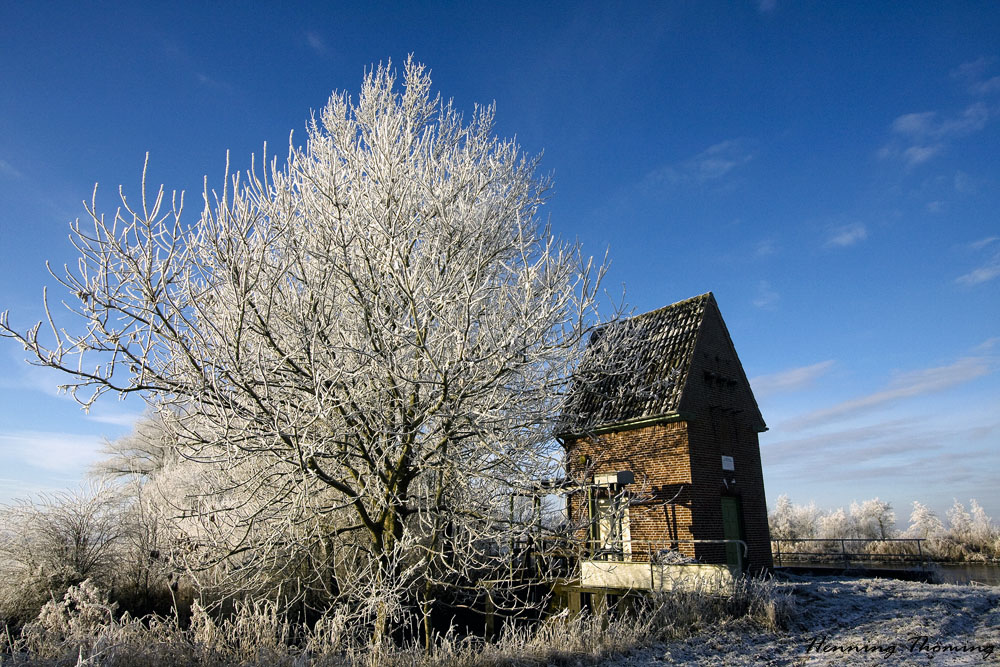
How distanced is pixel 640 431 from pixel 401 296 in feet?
31.8

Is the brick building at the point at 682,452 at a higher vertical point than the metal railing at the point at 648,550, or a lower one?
higher

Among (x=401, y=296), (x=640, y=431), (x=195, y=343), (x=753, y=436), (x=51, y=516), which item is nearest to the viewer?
(x=195, y=343)

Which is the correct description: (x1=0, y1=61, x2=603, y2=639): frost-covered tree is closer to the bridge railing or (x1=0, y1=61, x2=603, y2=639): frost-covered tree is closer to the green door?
the green door

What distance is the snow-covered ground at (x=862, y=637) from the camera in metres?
7.32

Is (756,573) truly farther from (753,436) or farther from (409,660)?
(409,660)

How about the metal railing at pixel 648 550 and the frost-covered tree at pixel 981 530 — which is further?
the frost-covered tree at pixel 981 530

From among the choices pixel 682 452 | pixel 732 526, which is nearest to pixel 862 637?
pixel 682 452

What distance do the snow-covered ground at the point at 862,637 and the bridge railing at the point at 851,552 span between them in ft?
29.6

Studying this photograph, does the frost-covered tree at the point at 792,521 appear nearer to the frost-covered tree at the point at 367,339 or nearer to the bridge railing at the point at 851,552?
the bridge railing at the point at 851,552

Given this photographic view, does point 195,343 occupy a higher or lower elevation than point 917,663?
higher

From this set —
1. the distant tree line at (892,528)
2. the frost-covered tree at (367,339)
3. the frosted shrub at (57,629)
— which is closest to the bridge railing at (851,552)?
the distant tree line at (892,528)

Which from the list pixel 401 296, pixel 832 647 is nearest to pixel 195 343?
pixel 401 296

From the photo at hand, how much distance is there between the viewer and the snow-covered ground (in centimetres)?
732

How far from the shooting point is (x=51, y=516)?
522 inches
